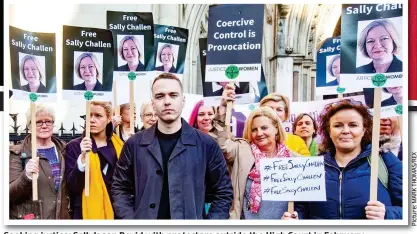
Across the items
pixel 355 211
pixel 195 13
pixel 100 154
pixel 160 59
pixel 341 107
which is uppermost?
pixel 195 13

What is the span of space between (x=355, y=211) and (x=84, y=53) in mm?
2458

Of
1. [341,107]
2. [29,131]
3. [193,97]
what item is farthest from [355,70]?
[29,131]

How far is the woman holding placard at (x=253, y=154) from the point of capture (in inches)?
212

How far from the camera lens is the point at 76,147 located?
5.48 m

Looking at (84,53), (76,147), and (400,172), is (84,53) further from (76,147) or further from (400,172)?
(400,172)

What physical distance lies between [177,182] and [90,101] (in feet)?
3.10

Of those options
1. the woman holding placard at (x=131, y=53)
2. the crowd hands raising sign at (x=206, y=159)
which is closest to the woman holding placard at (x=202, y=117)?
the crowd hands raising sign at (x=206, y=159)

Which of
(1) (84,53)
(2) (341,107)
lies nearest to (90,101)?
(1) (84,53)

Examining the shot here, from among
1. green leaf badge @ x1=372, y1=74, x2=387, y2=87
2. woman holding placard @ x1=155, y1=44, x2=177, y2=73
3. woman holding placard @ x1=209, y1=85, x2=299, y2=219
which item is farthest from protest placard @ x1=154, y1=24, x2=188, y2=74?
green leaf badge @ x1=372, y1=74, x2=387, y2=87

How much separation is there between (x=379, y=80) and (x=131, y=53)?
1952mm

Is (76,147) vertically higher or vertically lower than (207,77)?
lower

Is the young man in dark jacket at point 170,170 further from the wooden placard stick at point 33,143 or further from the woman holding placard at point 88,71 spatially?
the wooden placard stick at point 33,143

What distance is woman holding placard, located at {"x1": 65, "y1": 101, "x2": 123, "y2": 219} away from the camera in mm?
5453

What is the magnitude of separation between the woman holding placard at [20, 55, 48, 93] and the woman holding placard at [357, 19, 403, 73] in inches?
98.1
